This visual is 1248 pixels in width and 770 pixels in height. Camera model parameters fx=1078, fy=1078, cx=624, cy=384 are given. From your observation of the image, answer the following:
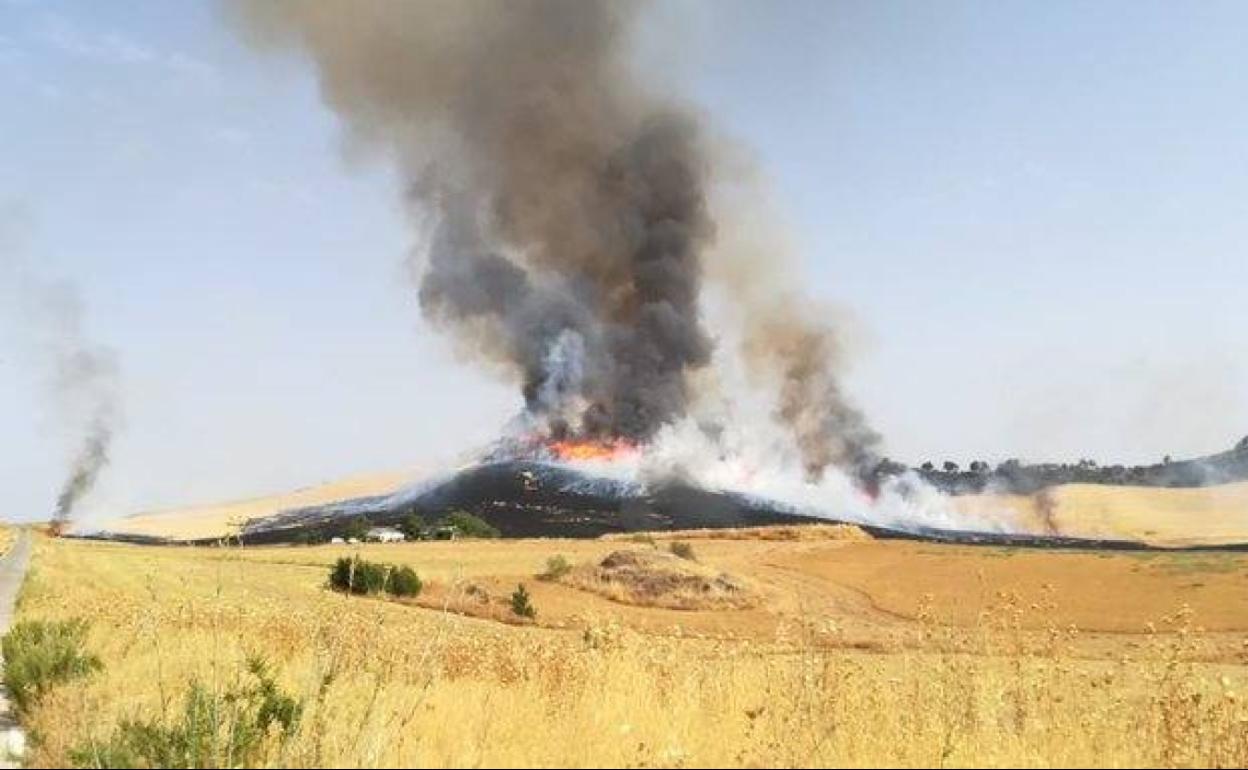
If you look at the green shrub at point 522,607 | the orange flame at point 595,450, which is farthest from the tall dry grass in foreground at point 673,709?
the orange flame at point 595,450

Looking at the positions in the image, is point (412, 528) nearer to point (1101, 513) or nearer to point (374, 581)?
point (374, 581)

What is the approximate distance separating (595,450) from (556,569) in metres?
117

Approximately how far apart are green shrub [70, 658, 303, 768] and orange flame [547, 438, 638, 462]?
159 metres

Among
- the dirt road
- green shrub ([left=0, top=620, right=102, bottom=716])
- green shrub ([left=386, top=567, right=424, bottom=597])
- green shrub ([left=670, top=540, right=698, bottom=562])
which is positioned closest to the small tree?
green shrub ([left=670, top=540, right=698, bottom=562])

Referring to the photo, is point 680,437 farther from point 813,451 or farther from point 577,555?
point 577,555

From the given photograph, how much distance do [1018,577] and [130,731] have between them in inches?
2437

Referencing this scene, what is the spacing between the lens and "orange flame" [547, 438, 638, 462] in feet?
550

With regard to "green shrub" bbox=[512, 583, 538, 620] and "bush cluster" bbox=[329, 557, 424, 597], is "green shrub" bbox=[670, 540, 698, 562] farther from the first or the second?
"green shrub" bbox=[512, 583, 538, 620]

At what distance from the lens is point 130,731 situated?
704cm

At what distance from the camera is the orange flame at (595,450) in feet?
550

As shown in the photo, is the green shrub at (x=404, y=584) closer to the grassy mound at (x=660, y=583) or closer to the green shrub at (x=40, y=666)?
the grassy mound at (x=660, y=583)

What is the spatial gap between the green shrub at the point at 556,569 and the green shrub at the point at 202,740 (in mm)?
46606

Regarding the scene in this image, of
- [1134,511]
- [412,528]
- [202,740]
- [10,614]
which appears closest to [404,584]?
[10,614]

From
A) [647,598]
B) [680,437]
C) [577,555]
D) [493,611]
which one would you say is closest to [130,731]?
[493,611]
